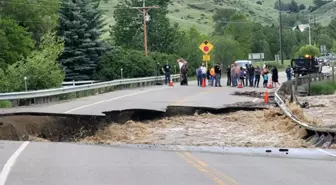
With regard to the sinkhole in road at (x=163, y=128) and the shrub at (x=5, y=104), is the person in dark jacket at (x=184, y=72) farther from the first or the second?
the sinkhole in road at (x=163, y=128)

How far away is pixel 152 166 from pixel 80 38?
46335mm

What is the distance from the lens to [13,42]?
54.9 meters

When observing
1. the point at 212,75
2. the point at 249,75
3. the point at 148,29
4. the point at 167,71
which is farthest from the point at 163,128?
the point at 148,29

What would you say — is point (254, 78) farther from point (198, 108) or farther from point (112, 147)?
point (112, 147)

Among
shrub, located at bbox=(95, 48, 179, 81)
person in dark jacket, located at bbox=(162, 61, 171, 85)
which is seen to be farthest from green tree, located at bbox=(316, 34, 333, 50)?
person in dark jacket, located at bbox=(162, 61, 171, 85)

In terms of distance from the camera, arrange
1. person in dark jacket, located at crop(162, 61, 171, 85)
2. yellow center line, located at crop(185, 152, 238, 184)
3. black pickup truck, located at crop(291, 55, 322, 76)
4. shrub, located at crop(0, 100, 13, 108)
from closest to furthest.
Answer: yellow center line, located at crop(185, 152, 238, 184)
shrub, located at crop(0, 100, 13, 108)
person in dark jacket, located at crop(162, 61, 171, 85)
black pickup truck, located at crop(291, 55, 322, 76)

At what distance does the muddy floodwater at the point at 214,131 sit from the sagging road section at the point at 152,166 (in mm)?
2458

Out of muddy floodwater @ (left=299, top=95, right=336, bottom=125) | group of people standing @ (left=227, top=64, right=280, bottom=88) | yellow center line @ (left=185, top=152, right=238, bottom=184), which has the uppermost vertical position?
group of people standing @ (left=227, top=64, right=280, bottom=88)

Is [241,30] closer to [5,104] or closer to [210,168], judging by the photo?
[5,104]

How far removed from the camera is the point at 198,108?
2544 cm

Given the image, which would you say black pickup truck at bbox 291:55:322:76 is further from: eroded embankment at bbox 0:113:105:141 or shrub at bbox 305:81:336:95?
eroded embankment at bbox 0:113:105:141

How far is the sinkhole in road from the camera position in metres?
18.1

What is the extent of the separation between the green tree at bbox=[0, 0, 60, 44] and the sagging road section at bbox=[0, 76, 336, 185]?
44.3 m

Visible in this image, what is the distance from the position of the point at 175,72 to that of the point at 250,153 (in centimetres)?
4816
